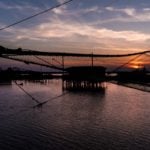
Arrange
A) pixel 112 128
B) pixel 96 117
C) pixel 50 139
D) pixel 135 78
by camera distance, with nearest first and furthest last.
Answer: pixel 50 139
pixel 112 128
pixel 96 117
pixel 135 78

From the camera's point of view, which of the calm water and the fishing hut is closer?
the calm water

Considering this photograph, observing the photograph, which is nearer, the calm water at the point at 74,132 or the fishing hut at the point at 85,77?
the calm water at the point at 74,132

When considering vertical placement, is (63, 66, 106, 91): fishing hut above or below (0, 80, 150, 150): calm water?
above

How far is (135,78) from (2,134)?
12823 centimetres

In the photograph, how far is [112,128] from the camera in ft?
89.3

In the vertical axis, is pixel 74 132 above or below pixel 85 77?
below

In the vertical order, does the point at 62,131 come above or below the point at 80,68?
below

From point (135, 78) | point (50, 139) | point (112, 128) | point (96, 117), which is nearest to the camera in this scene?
point (50, 139)

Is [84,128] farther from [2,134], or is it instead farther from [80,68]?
[80,68]

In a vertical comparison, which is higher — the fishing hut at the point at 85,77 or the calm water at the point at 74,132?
the fishing hut at the point at 85,77

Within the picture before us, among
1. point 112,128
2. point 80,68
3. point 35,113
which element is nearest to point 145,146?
point 112,128

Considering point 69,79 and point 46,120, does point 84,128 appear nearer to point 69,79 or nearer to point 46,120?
point 46,120

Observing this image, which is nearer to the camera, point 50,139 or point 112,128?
point 50,139

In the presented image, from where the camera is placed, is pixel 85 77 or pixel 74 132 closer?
pixel 74 132
